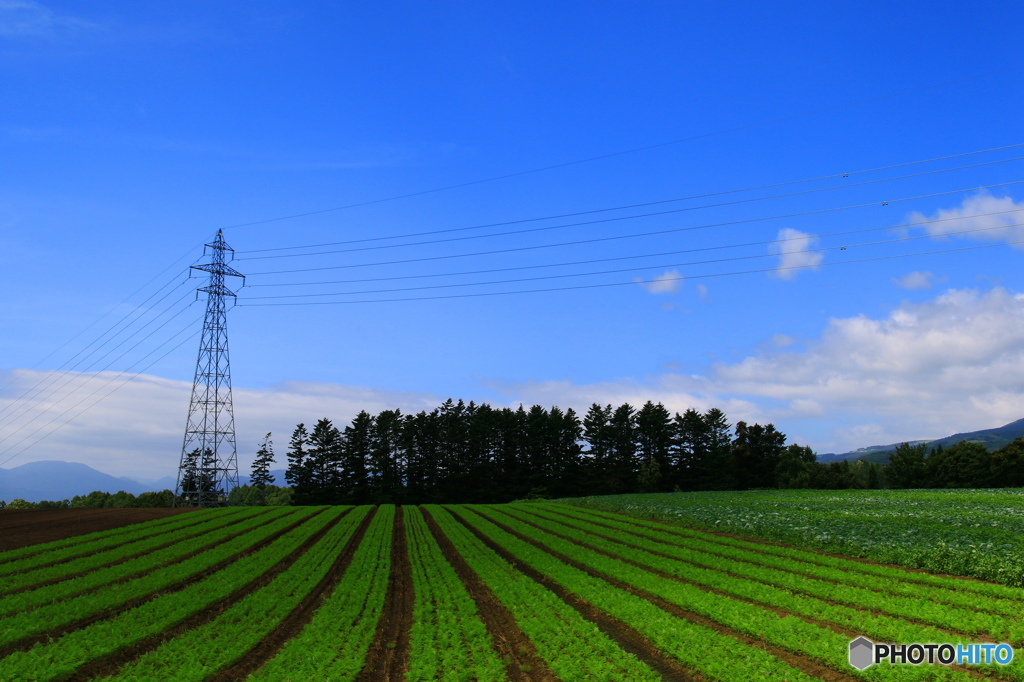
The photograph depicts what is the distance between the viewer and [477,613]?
834 inches

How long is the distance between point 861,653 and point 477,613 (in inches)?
491

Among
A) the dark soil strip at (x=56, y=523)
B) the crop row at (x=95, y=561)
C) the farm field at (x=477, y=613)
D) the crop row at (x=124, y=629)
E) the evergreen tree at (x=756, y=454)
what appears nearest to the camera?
the crop row at (x=124, y=629)

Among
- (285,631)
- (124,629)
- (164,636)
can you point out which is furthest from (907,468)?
(124,629)

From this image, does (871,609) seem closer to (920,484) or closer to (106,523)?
(106,523)

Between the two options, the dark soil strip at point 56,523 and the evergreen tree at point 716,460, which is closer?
the dark soil strip at point 56,523

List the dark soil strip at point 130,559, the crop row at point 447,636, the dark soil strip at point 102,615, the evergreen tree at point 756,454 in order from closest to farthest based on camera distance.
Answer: the crop row at point 447,636 < the dark soil strip at point 102,615 < the dark soil strip at point 130,559 < the evergreen tree at point 756,454

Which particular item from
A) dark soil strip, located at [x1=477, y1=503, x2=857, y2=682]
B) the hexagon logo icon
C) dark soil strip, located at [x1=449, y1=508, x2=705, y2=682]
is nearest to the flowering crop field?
dark soil strip, located at [x1=477, y1=503, x2=857, y2=682]

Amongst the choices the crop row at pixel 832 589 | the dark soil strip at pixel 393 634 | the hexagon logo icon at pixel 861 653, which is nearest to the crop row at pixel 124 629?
the dark soil strip at pixel 393 634

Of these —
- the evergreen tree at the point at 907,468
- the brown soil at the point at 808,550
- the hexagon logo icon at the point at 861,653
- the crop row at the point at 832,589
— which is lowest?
the evergreen tree at the point at 907,468

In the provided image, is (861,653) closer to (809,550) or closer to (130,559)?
(809,550)

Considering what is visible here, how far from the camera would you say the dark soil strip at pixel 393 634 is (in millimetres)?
15602

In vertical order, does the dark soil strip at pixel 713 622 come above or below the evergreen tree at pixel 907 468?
above

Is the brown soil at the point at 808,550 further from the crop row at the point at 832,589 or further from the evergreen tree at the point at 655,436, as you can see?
the evergreen tree at the point at 655,436

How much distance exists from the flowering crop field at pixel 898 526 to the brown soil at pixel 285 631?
28.7m
